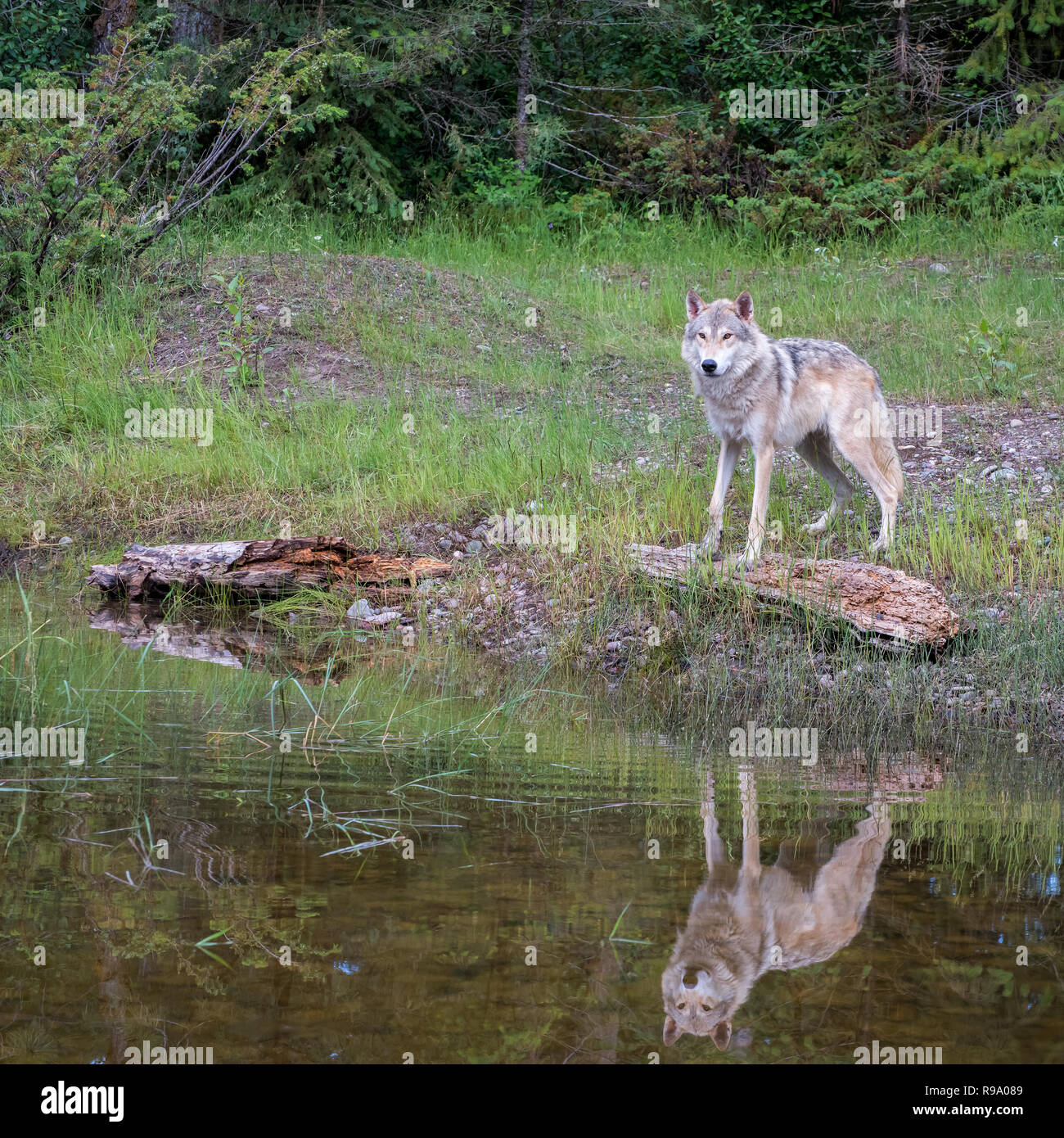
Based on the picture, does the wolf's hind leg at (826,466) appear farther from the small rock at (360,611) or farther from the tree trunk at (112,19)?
the tree trunk at (112,19)

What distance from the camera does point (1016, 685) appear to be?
5465 millimetres

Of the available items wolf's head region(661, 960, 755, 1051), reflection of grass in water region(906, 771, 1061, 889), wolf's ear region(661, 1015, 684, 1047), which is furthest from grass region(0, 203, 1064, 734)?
wolf's ear region(661, 1015, 684, 1047)

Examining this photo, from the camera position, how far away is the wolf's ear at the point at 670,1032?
2.47 m

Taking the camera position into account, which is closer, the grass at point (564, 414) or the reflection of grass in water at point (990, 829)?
the reflection of grass in water at point (990, 829)

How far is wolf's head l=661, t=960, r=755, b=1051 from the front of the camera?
252 centimetres

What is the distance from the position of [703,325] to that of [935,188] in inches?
416

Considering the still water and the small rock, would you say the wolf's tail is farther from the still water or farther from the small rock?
the small rock

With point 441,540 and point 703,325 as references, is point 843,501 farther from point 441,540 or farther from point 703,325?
point 441,540

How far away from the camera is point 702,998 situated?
2.64 m

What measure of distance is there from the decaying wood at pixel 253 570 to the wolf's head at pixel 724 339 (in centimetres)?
228

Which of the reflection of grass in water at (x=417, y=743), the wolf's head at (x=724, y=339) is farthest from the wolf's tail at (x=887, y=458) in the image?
the reflection of grass in water at (x=417, y=743)

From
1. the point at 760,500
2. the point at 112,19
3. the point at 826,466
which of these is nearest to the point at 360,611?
the point at 760,500

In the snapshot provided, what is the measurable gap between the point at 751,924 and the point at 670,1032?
0.58m

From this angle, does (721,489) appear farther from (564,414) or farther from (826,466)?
(564,414)
